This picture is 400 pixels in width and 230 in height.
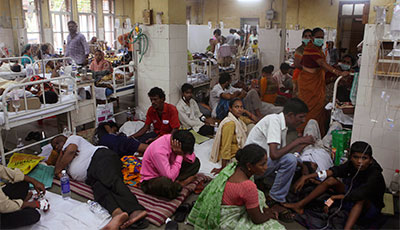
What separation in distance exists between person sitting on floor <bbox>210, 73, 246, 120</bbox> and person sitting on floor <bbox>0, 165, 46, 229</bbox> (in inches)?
121

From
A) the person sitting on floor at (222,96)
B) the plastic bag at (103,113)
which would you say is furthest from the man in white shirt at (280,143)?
the plastic bag at (103,113)

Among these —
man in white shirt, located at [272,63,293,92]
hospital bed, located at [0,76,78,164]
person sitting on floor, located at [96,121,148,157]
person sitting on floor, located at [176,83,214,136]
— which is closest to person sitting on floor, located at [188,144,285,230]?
person sitting on floor, located at [96,121,148,157]

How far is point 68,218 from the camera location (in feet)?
10.5

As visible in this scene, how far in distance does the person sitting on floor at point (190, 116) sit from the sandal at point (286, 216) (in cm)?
242

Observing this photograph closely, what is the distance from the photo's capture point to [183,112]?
570cm

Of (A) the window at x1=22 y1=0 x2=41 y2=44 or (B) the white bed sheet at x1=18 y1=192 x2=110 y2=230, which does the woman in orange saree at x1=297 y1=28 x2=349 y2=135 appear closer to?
(B) the white bed sheet at x1=18 y1=192 x2=110 y2=230

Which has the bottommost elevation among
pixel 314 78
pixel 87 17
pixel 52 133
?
pixel 52 133

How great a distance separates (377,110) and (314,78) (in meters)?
1.39

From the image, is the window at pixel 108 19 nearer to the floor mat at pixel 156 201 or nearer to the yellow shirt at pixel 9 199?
the floor mat at pixel 156 201

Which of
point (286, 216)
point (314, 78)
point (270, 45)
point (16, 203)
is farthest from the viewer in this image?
point (270, 45)

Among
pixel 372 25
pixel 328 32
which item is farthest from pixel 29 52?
pixel 328 32

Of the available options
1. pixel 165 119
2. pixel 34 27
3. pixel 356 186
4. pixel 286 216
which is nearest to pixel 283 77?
pixel 165 119

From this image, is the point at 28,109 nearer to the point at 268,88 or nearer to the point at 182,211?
the point at 182,211

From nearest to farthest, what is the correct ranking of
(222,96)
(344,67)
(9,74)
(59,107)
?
(59,107) → (344,67) → (222,96) → (9,74)
